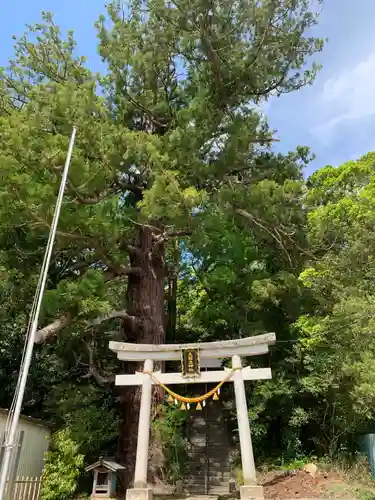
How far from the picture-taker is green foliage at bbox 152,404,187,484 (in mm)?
8500

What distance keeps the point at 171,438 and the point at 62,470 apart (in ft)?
7.04

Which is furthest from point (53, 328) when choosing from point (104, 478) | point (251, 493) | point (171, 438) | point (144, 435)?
point (251, 493)

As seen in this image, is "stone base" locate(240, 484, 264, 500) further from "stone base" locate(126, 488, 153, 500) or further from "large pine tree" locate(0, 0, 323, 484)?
"large pine tree" locate(0, 0, 323, 484)

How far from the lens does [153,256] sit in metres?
10.2

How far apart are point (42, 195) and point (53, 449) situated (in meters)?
4.80

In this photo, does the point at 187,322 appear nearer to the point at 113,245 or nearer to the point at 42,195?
the point at 113,245

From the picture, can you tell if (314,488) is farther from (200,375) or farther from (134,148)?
(134,148)

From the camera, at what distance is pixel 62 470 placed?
7.82 meters

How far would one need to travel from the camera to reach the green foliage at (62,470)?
766 cm

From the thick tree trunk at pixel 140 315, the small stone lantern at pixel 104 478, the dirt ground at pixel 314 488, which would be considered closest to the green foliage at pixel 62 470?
the small stone lantern at pixel 104 478

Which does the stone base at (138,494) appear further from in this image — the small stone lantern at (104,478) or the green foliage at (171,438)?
the green foliage at (171,438)

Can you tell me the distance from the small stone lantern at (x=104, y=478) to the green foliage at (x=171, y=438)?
Result: 3.34 ft

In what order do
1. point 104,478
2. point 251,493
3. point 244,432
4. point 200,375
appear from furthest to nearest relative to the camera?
1. point 104,478
2. point 200,375
3. point 244,432
4. point 251,493

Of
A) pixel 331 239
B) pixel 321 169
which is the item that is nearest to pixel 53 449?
pixel 331 239
